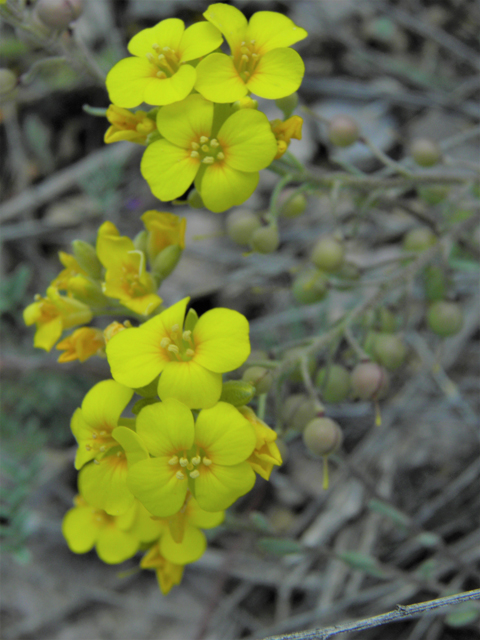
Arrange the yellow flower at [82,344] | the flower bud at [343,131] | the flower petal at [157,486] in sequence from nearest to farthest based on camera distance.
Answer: the flower petal at [157,486] < the yellow flower at [82,344] < the flower bud at [343,131]

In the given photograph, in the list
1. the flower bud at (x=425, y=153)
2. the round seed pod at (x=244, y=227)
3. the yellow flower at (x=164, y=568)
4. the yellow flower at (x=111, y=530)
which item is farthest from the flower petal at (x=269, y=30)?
the yellow flower at (x=164, y=568)

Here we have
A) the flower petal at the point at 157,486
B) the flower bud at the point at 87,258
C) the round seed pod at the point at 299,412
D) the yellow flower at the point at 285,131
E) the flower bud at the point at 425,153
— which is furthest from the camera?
the flower bud at the point at 425,153

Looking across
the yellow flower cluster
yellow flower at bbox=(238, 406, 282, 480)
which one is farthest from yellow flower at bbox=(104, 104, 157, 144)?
yellow flower at bbox=(238, 406, 282, 480)

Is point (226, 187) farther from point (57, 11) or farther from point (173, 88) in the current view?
point (57, 11)

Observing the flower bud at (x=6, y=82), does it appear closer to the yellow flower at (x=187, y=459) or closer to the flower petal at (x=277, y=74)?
the flower petal at (x=277, y=74)

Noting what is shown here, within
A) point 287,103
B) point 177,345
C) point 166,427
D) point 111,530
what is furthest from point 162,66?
point 111,530

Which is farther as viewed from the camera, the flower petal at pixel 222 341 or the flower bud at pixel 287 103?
the flower bud at pixel 287 103

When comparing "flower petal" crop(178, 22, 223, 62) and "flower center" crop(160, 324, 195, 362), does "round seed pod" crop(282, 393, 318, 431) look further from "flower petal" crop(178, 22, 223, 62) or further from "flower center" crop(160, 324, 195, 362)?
"flower petal" crop(178, 22, 223, 62)
